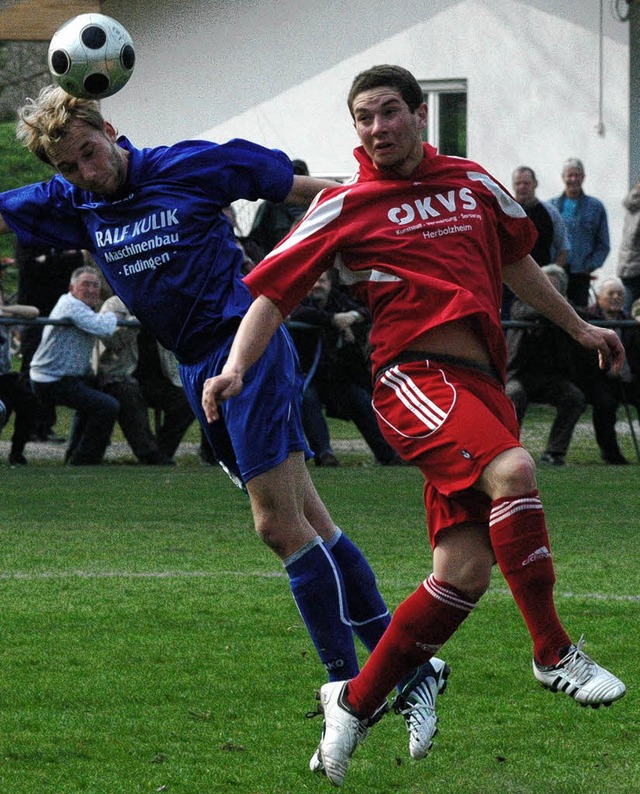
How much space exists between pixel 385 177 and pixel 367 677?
1.47 metres

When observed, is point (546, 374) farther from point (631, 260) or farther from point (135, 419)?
point (135, 419)

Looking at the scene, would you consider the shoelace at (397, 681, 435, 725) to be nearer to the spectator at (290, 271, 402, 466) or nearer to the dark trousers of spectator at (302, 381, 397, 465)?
the spectator at (290, 271, 402, 466)

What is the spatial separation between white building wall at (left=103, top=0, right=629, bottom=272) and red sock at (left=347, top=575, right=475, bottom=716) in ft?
51.8

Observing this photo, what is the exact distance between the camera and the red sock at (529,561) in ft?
13.9

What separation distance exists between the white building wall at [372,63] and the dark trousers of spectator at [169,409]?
8.45 m

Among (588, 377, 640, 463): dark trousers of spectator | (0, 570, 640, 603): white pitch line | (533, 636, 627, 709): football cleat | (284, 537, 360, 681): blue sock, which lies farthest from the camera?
(588, 377, 640, 463): dark trousers of spectator

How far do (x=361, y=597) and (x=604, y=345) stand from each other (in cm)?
117

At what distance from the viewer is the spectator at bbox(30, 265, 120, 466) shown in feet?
40.4

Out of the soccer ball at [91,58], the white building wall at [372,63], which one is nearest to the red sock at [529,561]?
the soccer ball at [91,58]

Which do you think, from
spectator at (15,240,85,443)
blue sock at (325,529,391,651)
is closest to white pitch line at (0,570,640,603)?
blue sock at (325,529,391,651)

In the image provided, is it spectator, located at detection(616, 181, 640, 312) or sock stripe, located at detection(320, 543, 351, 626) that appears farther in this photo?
spectator, located at detection(616, 181, 640, 312)

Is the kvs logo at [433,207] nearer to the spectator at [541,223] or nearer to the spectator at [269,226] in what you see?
the spectator at [541,223]

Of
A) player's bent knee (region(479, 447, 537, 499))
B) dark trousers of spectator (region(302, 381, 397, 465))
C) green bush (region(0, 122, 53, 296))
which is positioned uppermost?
player's bent knee (region(479, 447, 537, 499))

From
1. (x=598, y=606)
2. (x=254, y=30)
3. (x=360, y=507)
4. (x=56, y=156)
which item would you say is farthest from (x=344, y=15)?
(x=56, y=156)
